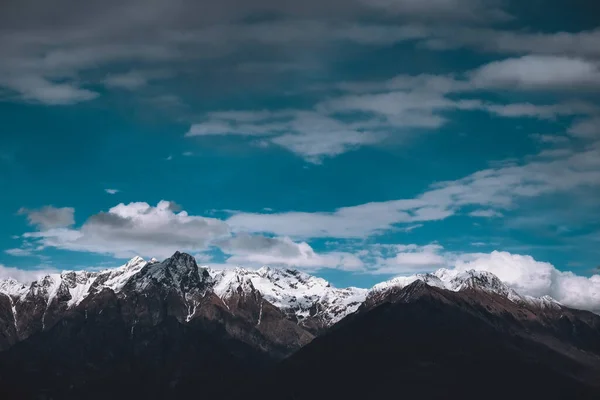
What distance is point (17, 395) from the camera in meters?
120

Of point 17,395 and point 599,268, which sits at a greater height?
point 599,268

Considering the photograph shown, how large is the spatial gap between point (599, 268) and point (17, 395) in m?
88.2

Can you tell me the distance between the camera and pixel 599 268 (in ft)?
399
